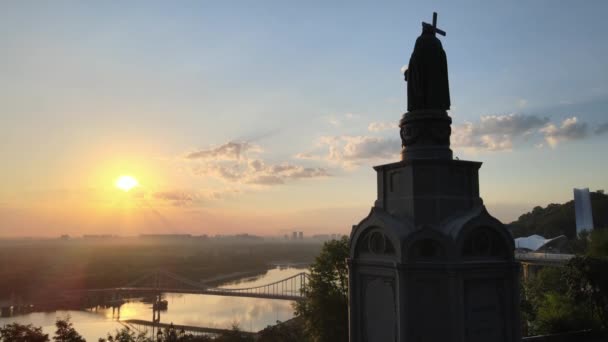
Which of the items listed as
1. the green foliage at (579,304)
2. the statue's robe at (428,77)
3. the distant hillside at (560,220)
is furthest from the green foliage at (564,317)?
the distant hillside at (560,220)

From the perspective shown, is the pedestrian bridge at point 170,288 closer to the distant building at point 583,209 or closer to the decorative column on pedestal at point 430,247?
the distant building at point 583,209

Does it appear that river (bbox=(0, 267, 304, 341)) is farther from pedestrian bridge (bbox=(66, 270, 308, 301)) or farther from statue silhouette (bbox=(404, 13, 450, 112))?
statue silhouette (bbox=(404, 13, 450, 112))

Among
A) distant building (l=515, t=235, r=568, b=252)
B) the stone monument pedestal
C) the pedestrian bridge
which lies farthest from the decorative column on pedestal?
the pedestrian bridge

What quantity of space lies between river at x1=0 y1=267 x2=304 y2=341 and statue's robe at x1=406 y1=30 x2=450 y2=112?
57.4 metres

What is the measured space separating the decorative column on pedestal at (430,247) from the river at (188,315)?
56.4 meters

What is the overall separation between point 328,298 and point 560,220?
64083 mm

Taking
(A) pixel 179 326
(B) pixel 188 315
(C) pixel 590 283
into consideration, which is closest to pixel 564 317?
(C) pixel 590 283

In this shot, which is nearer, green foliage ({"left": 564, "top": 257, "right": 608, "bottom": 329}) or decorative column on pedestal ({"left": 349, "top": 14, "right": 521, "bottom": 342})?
decorative column on pedestal ({"left": 349, "top": 14, "right": 521, "bottom": 342})

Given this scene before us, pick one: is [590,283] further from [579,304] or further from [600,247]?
[600,247]

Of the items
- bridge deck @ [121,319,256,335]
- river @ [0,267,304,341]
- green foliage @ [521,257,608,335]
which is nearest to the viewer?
green foliage @ [521,257,608,335]

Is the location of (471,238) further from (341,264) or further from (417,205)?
(341,264)

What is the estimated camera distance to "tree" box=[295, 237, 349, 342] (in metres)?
20.1

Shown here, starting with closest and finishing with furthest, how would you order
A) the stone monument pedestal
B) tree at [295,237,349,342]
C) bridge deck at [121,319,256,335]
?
the stone monument pedestal, tree at [295,237,349,342], bridge deck at [121,319,256,335]

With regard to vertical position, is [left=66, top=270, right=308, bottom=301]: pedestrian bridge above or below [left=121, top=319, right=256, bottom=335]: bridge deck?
above
